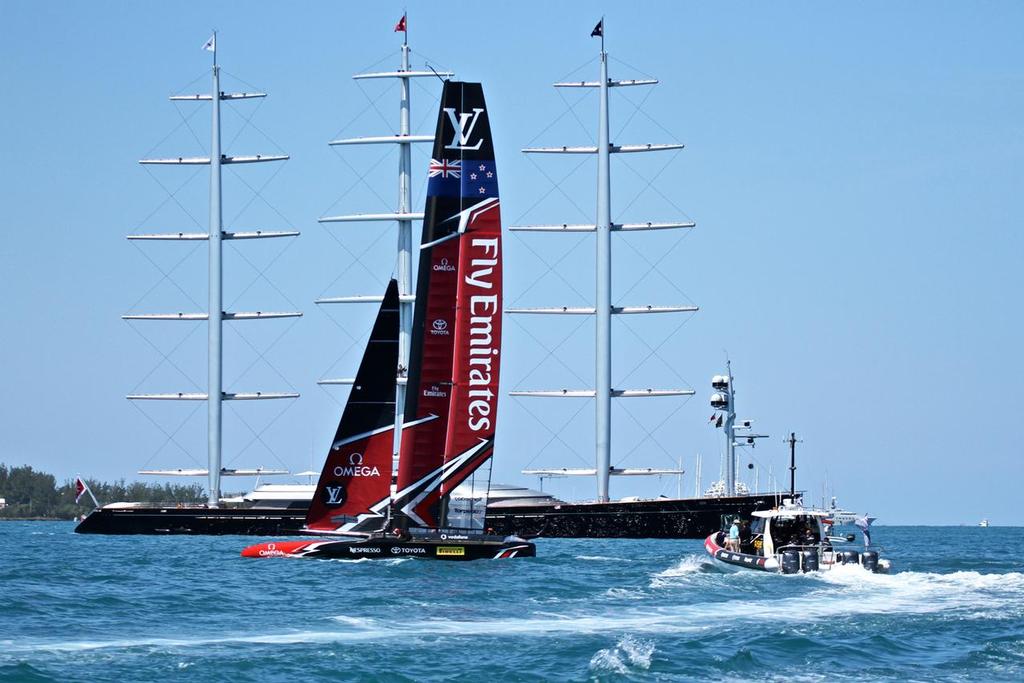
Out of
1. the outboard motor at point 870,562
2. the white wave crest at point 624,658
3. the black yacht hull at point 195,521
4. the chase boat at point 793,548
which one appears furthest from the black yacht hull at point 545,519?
the white wave crest at point 624,658

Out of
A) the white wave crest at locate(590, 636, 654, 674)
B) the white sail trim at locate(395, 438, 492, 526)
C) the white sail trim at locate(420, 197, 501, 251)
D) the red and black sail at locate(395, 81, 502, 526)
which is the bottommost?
the white wave crest at locate(590, 636, 654, 674)

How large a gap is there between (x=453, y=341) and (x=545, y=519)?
26.4 metres

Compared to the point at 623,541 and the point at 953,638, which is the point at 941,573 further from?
Answer: the point at 623,541

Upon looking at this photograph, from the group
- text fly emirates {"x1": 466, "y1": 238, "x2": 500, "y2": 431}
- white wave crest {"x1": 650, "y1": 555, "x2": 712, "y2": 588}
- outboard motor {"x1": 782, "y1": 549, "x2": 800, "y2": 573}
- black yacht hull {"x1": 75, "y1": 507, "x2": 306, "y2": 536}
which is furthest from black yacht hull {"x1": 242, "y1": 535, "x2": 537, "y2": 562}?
black yacht hull {"x1": 75, "y1": 507, "x2": 306, "y2": 536}

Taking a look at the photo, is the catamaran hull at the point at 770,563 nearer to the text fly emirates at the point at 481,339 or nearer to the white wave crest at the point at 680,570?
the white wave crest at the point at 680,570

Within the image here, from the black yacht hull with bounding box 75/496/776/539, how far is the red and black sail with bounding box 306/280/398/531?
22.0 metres

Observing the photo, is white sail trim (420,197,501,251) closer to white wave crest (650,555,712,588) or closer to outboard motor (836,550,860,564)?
white wave crest (650,555,712,588)

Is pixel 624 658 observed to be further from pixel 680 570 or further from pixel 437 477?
pixel 437 477

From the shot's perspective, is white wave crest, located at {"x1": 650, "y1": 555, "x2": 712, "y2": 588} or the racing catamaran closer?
white wave crest, located at {"x1": 650, "y1": 555, "x2": 712, "y2": 588}

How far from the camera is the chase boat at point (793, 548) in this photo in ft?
153

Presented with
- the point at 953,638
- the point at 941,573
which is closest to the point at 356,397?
the point at 941,573

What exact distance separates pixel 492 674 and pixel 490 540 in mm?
22117

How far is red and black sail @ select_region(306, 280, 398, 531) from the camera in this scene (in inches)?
2077

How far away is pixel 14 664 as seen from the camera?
2658cm
